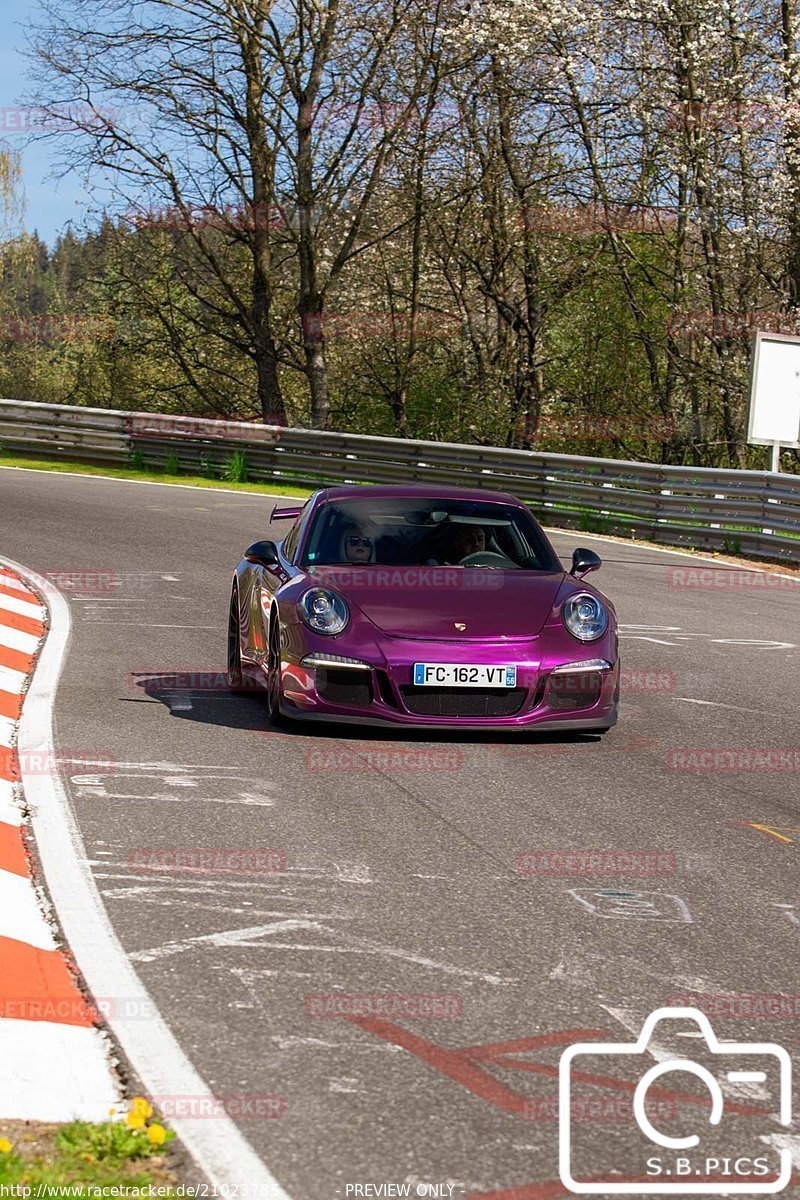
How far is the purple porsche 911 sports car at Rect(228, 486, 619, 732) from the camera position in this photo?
7980 mm

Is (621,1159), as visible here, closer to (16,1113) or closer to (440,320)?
(16,1113)

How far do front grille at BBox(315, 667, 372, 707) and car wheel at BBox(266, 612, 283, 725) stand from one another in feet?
1.22

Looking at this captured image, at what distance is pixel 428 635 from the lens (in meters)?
8.03

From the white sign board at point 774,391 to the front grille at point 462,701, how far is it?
42.6 feet

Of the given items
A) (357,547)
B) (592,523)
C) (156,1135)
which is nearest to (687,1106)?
(156,1135)

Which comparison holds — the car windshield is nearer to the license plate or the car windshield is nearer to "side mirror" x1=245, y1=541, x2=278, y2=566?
"side mirror" x1=245, y1=541, x2=278, y2=566

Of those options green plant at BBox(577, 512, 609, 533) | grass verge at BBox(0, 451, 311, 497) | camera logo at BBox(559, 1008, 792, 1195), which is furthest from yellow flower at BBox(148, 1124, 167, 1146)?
grass verge at BBox(0, 451, 311, 497)

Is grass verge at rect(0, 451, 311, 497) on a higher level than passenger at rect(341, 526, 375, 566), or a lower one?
lower

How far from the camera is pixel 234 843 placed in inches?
231

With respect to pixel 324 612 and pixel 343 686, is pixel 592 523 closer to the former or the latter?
pixel 324 612

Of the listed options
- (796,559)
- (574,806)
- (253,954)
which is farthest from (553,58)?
(253,954)

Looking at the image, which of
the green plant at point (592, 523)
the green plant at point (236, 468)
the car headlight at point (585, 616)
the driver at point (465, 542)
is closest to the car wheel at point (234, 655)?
the driver at point (465, 542)

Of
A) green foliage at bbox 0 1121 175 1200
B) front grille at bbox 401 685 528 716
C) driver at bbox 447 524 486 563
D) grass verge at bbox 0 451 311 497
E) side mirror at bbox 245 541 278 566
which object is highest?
driver at bbox 447 524 486 563

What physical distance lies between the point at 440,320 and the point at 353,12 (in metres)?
6.30
